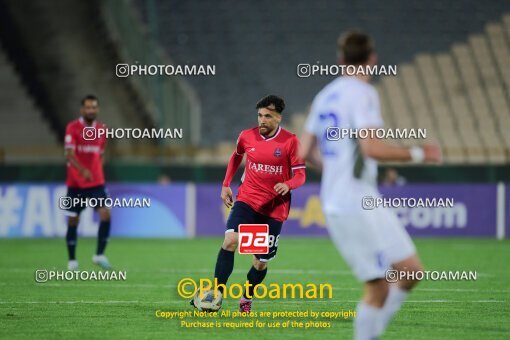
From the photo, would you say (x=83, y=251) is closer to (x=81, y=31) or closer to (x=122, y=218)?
(x=122, y=218)

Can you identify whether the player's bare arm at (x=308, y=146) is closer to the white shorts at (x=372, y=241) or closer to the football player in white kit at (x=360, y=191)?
the football player in white kit at (x=360, y=191)

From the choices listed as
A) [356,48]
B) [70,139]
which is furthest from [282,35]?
[356,48]

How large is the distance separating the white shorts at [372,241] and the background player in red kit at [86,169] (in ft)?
28.9

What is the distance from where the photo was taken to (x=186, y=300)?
36.1 feet

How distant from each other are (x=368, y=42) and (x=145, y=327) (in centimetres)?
376

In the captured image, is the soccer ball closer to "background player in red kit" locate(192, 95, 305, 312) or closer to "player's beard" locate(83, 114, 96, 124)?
"background player in red kit" locate(192, 95, 305, 312)

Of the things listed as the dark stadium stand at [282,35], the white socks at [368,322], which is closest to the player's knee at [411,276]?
the white socks at [368,322]

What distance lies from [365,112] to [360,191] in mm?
483

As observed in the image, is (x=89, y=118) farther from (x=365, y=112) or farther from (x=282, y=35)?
(x=282, y=35)

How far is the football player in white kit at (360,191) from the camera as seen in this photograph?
6.16 metres

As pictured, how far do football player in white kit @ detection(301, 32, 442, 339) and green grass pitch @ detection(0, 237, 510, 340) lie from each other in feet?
6.92

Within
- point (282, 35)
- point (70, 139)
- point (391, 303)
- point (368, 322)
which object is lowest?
point (368, 322)

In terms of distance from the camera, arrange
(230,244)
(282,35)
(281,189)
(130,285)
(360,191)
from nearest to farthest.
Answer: (360,191) → (281,189) → (230,244) → (130,285) → (282,35)

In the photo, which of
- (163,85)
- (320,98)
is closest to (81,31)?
(163,85)
